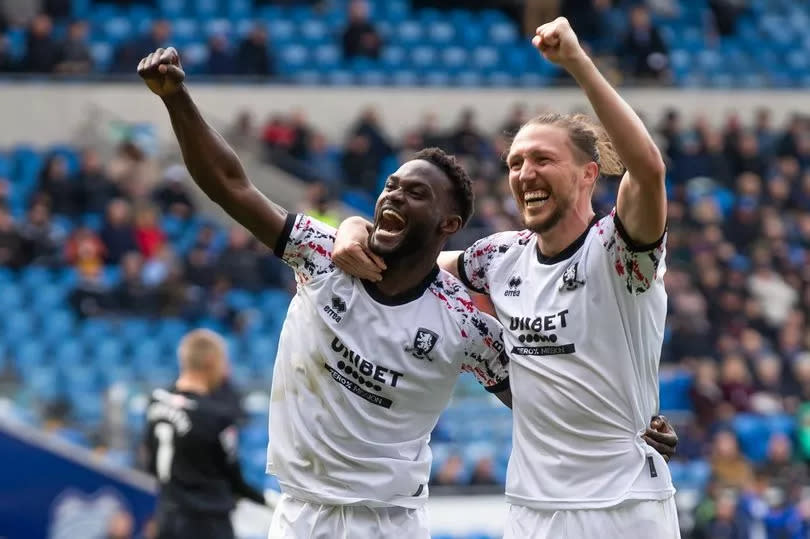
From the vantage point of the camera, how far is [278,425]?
5.36m

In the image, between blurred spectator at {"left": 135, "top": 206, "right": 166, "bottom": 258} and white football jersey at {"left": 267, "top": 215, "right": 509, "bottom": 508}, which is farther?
blurred spectator at {"left": 135, "top": 206, "right": 166, "bottom": 258}

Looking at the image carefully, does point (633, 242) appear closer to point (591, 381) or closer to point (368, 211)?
point (591, 381)

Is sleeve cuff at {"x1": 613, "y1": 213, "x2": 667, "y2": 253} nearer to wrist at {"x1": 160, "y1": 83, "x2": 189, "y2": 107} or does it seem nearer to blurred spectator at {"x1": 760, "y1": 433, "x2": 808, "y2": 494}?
wrist at {"x1": 160, "y1": 83, "x2": 189, "y2": 107}

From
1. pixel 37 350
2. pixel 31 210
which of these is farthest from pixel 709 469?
pixel 31 210

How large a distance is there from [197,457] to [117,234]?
821cm

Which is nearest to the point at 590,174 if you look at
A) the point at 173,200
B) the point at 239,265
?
the point at 239,265

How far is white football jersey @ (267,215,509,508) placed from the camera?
524 cm

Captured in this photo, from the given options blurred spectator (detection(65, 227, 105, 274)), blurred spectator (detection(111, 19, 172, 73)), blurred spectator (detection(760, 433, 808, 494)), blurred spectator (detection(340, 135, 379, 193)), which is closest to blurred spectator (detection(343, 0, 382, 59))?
blurred spectator (detection(340, 135, 379, 193))

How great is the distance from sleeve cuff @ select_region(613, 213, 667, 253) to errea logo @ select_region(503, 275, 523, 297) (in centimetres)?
51

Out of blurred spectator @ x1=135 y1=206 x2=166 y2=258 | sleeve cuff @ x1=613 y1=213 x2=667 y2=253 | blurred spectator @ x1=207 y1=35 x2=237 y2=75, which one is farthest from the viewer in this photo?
blurred spectator @ x1=207 y1=35 x2=237 y2=75

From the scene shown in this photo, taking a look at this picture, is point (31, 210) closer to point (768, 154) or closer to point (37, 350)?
point (37, 350)

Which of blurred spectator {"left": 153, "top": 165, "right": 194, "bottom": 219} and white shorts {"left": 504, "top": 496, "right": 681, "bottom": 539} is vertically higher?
blurred spectator {"left": 153, "top": 165, "right": 194, "bottom": 219}

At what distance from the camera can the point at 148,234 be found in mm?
16250

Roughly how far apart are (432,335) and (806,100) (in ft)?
59.6
